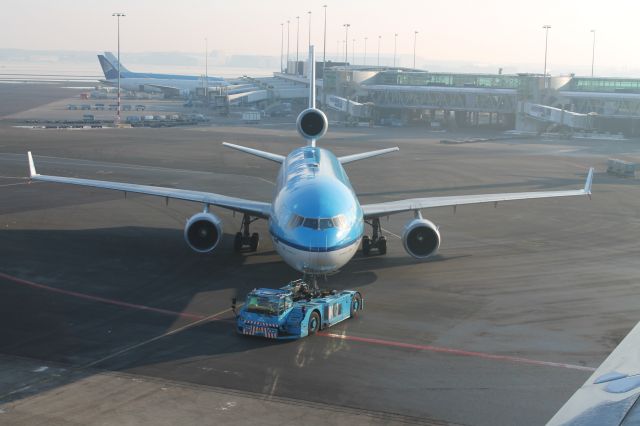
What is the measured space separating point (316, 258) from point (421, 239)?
9120 mm

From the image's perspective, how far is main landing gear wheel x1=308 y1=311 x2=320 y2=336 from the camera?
2695cm

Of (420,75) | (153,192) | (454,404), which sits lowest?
(454,404)

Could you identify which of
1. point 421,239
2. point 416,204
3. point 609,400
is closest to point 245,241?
point 416,204

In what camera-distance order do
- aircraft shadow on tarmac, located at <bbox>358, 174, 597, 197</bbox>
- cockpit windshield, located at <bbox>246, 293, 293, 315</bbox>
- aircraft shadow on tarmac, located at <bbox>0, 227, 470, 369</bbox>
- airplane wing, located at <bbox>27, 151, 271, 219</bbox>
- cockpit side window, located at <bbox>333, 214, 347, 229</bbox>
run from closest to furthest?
aircraft shadow on tarmac, located at <bbox>0, 227, 470, 369</bbox>, cockpit windshield, located at <bbox>246, 293, 293, 315</bbox>, cockpit side window, located at <bbox>333, 214, 347, 229</bbox>, airplane wing, located at <bbox>27, 151, 271, 219</bbox>, aircraft shadow on tarmac, located at <bbox>358, 174, 597, 197</bbox>

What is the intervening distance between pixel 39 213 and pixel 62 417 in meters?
31.3

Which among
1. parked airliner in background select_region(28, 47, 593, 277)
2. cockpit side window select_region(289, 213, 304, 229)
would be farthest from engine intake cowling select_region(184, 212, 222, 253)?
cockpit side window select_region(289, 213, 304, 229)

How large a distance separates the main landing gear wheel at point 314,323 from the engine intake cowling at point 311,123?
1743cm

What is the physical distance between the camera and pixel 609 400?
Answer: 328 inches

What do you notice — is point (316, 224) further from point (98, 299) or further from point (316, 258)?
point (98, 299)

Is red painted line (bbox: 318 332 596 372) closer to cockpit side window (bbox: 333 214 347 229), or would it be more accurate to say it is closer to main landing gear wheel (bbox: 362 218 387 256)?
cockpit side window (bbox: 333 214 347 229)

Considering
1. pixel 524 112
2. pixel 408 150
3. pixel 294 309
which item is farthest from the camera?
pixel 524 112

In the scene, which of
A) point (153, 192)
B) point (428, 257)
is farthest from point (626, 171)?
point (153, 192)

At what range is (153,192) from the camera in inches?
1548

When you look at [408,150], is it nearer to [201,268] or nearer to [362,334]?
[201,268]
